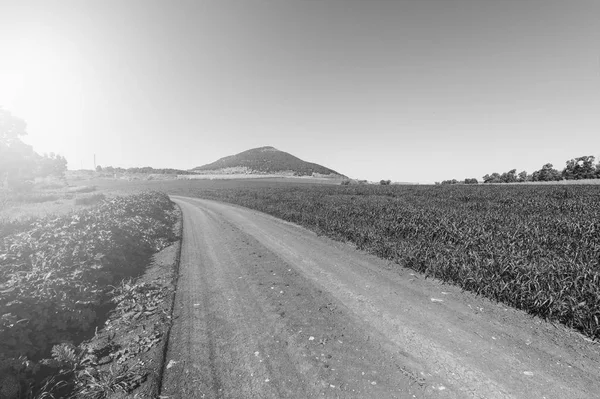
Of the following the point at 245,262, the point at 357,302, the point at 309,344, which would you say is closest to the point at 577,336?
the point at 357,302

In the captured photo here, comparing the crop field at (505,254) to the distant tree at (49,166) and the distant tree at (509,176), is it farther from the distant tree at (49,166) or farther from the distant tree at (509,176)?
the distant tree at (509,176)

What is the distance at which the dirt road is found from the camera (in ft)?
12.7

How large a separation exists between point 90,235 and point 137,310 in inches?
168

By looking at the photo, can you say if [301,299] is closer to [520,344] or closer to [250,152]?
[520,344]

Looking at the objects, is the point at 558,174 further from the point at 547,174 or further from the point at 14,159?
the point at 14,159

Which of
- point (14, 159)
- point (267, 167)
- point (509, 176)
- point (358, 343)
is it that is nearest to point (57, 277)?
point (358, 343)

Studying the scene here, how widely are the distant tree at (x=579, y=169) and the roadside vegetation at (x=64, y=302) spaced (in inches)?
4894

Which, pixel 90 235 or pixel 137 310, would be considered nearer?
pixel 137 310

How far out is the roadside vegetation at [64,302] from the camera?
12.8ft

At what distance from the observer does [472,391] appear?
12.4 feet

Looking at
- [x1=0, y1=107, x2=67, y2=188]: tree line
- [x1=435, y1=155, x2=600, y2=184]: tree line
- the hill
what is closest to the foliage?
[x1=435, y1=155, x2=600, y2=184]: tree line

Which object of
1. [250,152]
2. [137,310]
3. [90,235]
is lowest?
[137,310]

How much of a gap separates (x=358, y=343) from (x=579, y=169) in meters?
128

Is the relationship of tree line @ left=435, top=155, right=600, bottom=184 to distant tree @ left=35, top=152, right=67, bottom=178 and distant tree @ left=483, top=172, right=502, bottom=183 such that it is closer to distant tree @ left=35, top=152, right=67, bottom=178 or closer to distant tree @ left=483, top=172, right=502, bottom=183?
distant tree @ left=483, top=172, right=502, bottom=183
